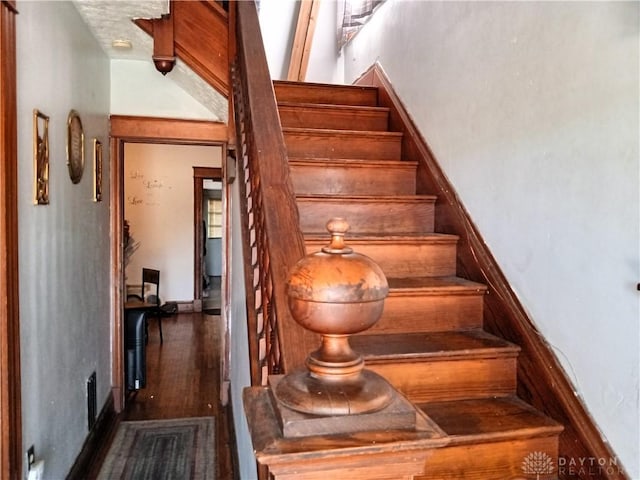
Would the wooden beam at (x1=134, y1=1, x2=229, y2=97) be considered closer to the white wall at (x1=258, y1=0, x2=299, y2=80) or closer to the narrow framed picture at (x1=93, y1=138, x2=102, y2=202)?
the narrow framed picture at (x1=93, y1=138, x2=102, y2=202)

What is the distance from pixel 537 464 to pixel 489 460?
0.16 metres

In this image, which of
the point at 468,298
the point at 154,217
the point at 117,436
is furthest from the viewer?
the point at 154,217

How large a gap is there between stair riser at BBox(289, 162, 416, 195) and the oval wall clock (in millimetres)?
1082

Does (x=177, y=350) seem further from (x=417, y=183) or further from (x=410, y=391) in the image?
(x=410, y=391)

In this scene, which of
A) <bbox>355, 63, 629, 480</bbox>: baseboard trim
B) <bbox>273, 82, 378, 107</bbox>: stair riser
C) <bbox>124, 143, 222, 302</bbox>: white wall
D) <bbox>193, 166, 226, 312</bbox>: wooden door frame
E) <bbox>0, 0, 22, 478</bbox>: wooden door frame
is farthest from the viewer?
<bbox>193, 166, 226, 312</bbox>: wooden door frame

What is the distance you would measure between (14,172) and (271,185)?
957 millimetres

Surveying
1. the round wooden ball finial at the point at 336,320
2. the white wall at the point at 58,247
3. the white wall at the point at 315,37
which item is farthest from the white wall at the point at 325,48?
the round wooden ball finial at the point at 336,320

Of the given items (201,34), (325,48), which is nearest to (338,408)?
(201,34)

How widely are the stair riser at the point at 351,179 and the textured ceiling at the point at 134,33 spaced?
3.21ft

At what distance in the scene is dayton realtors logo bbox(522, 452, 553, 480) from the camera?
1407 millimetres

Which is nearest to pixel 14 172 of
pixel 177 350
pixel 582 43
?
pixel 582 43

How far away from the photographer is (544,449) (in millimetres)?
1411

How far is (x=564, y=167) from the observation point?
1.45 meters

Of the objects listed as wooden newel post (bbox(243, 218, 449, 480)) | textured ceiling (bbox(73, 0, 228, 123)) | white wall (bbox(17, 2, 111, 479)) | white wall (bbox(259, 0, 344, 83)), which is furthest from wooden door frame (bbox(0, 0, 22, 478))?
white wall (bbox(259, 0, 344, 83))
